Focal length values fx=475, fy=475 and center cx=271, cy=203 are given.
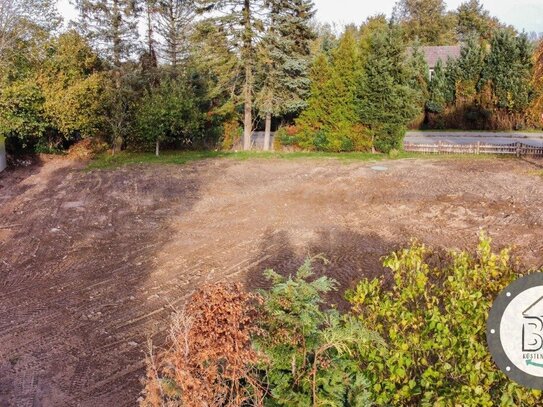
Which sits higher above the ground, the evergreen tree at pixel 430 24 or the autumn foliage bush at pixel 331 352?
the evergreen tree at pixel 430 24

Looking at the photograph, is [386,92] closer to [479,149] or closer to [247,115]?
[479,149]

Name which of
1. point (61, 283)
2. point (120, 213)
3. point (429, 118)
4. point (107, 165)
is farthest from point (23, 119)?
point (429, 118)

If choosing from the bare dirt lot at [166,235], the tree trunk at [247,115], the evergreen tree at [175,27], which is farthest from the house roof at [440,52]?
the bare dirt lot at [166,235]

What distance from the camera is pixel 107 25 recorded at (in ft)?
71.9

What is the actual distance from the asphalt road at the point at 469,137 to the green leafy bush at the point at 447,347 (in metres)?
23.2

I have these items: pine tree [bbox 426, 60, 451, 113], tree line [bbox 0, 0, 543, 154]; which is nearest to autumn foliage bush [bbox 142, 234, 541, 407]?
tree line [bbox 0, 0, 543, 154]

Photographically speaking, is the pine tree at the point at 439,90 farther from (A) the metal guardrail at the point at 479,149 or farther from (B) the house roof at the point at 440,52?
(A) the metal guardrail at the point at 479,149

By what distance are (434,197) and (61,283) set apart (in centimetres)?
964

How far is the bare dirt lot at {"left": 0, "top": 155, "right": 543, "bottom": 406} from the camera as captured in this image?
6.49 meters

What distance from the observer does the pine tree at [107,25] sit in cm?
2188

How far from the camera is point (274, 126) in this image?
27.7 m

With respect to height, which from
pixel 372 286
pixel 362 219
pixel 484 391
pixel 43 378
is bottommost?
pixel 43 378

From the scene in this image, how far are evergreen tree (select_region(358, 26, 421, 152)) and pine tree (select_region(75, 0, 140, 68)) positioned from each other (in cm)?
1129

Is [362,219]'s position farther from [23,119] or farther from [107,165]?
[23,119]
